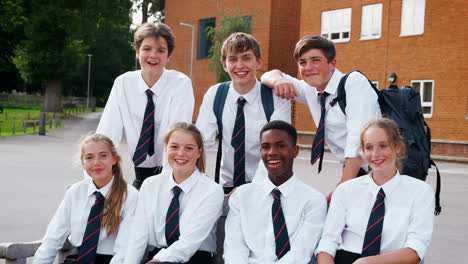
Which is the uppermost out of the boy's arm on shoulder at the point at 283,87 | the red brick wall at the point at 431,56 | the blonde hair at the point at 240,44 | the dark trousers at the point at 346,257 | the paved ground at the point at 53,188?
the red brick wall at the point at 431,56

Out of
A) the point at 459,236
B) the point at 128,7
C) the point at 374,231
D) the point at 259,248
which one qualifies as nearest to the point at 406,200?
the point at 374,231

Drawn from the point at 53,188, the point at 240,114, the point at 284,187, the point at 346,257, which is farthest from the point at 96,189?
the point at 53,188

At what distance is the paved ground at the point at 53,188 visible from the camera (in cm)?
805

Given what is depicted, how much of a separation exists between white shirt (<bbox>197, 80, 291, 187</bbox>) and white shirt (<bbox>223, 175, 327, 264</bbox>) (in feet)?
2.42

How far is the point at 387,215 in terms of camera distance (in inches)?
153

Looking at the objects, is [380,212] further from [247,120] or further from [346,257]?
[247,120]

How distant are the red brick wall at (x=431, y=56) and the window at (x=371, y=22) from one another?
0.75 feet

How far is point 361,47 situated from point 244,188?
26.8 m

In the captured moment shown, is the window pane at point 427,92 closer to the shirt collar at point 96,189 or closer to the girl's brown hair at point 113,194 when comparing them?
the girl's brown hair at point 113,194

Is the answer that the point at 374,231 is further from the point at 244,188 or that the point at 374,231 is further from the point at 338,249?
the point at 244,188

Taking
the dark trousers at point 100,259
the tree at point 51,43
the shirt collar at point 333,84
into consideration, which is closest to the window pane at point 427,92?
the shirt collar at point 333,84

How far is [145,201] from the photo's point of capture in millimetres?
4461

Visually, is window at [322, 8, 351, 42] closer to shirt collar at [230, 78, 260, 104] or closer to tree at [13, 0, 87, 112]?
tree at [13, 0, 87, 112]

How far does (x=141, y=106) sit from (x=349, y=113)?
177cm
